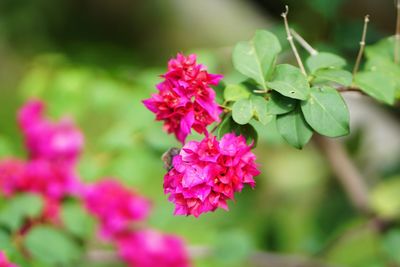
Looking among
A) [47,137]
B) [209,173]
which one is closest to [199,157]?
[209,173]

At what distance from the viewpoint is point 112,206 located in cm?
146

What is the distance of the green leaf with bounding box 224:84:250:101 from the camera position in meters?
0.84

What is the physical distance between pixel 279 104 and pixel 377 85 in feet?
0.57

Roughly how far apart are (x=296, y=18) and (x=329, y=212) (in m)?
0.59

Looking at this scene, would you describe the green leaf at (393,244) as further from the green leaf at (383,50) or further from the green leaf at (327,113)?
the green leaf at (327,113)

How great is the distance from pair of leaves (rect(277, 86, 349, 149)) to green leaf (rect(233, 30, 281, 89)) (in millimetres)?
64

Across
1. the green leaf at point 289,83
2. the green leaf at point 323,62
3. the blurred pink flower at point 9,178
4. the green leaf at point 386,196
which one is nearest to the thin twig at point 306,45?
the green leaf at point 323,62

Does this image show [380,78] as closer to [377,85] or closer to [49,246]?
[377,85]

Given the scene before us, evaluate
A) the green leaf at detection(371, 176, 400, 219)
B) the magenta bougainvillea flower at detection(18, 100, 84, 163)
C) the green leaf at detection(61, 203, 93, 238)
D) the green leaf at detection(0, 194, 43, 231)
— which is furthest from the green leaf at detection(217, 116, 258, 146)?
the green leaf at detection(371, 176, 400, 219)

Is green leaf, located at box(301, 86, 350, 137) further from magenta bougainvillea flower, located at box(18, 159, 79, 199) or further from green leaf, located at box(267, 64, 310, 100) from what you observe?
magenta bougainvillea flower, located at box(18, 159, 79, 199)

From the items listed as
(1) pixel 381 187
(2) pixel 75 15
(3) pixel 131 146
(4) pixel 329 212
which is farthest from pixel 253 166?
(2) pixel 75 15

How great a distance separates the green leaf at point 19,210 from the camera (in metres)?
1.18

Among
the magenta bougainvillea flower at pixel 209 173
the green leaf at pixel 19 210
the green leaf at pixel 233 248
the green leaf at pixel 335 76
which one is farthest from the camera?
the green leaf at pixel 233 248

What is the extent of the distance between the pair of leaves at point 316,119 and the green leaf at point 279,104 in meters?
0.01
